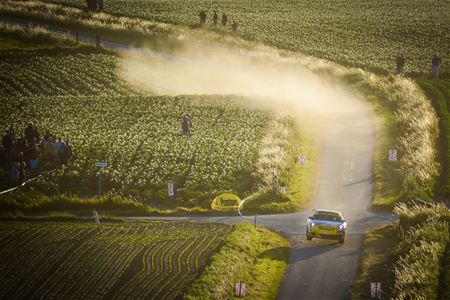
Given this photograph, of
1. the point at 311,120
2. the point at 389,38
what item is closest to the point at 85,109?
the point at 311,120

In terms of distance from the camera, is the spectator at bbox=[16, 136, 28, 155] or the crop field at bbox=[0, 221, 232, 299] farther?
the spectator at bbox=[16, 136, 28, 155]

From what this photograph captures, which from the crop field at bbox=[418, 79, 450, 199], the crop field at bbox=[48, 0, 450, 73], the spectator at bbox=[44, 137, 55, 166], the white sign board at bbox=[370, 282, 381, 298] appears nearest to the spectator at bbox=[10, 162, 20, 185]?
the spectator at bbox=[44, 137, 55, 166]

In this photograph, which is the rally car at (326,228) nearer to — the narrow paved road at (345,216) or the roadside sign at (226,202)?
the narrow paved road at (345,216)

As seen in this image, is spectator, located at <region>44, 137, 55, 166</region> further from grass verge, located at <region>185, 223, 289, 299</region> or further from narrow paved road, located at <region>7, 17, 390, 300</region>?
grass verge, located at <region>185, 223, 289, 299</region>

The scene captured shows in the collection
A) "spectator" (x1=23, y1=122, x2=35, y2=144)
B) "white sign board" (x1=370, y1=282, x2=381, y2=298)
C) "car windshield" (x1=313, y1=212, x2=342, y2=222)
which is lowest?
"white sign board" (x1=370, y1=282, x2=381, y2=298)

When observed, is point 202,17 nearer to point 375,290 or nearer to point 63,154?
point 63,154

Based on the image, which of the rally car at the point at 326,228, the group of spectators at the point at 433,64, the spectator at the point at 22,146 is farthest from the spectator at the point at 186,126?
the group of spectators at the point at 433,64
